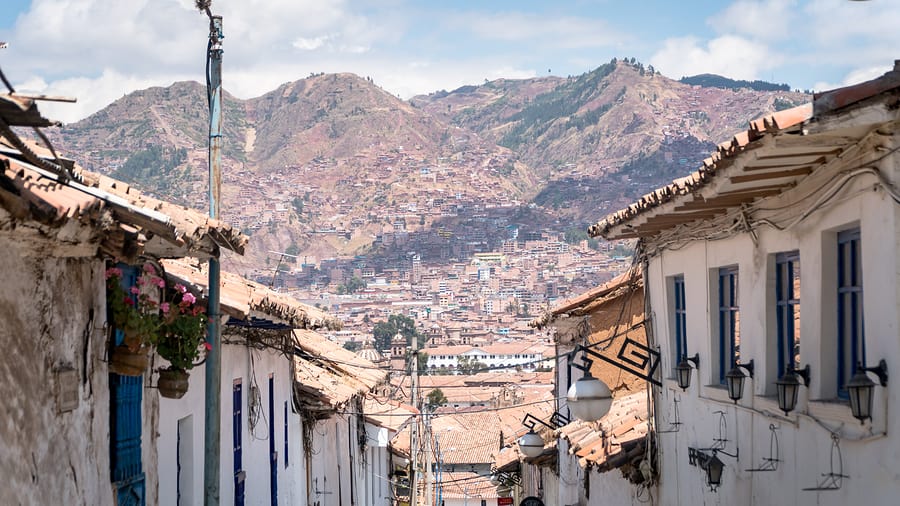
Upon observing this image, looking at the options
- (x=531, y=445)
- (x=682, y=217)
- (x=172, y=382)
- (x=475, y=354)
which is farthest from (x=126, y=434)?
(x=475, y=354)

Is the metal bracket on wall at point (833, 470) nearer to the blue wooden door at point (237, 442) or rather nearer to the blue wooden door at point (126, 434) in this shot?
the blue wooden door at point (126, 434)

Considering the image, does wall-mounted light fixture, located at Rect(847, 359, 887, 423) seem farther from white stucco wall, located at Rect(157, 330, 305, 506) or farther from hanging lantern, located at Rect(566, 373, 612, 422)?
white stucco wall, located at Rect(157, 330, 305, 506)

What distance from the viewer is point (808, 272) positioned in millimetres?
6980

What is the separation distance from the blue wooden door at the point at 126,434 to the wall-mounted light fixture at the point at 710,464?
4.25 meters

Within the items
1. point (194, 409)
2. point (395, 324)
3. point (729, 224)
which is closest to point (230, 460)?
point (194, 409)

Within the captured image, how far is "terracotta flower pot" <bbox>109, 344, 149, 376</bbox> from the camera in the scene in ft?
23.5

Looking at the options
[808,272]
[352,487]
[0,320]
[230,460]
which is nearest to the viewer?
[0,320]

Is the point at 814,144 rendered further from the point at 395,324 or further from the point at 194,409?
the point at 395,324

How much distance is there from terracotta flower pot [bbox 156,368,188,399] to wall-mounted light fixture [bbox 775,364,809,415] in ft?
13.1

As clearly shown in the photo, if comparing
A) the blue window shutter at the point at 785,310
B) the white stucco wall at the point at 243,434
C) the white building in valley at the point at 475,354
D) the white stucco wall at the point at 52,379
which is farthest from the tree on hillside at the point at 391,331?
the white stucco wall at the point at 52,379

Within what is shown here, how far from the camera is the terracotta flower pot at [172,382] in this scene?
8133mm

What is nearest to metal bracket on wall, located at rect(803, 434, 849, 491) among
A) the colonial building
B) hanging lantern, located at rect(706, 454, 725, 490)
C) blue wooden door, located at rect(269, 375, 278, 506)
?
the colonial building

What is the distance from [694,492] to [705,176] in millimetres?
4221

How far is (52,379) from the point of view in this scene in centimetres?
606
